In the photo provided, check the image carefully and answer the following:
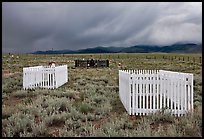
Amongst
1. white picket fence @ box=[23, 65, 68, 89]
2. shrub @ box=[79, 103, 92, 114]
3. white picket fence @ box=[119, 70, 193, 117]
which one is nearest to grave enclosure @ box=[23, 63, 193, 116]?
white picket fence @ box=[119, 70, 193, 117]

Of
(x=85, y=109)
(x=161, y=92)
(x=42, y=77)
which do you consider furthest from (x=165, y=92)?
(x=42, y=77)

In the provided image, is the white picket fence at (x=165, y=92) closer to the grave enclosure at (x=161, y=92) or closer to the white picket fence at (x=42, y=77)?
the grave enclosure at (x=161, y=92)

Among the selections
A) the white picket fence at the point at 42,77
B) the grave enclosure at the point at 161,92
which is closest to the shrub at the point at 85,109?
the grave enclosure at the point at 161,92

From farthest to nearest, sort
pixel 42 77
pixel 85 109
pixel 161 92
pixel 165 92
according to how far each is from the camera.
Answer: pixel 42 77 → pixel 161 92 → pixel 165 92 → pixel 85 109

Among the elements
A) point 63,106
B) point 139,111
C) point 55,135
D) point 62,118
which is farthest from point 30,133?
point 139,111

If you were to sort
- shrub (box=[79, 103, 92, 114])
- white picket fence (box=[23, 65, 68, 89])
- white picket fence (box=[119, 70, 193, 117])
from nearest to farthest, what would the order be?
white picket fence (box=[119, 70, 193, 117])
shrub (box=[79, 103, 92, 114])
white picket fence (box=[23, 65, 68, 89])

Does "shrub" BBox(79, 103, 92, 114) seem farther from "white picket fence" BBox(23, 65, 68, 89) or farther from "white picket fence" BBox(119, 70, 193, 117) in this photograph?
"white picket fence" BBox(23, 65, 68, 89)

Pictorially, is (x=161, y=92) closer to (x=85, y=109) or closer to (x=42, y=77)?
(x=85, y=109)

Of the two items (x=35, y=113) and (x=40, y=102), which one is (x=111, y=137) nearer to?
(x=35, y=113)

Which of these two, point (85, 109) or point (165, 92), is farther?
point (165, 92)

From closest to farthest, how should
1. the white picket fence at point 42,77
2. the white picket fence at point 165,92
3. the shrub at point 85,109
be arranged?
the white picket fence at point 165,92 → the shrub at point 85,109 → the white picket fence at point 42,77

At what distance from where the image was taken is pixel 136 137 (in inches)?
213

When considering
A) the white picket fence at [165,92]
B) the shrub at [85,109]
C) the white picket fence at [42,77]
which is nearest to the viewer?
the white picket fence at [165,92]

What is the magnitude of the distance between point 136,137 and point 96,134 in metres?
0.89
